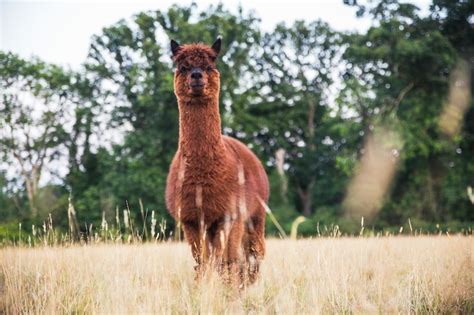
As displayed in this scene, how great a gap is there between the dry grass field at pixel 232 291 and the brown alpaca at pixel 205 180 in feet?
1.36

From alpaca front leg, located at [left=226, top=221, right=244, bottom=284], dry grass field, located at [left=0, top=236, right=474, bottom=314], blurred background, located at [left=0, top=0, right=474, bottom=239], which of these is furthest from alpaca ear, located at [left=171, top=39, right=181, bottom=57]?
blurred background, located at [left=0, top=0, right=474, bottom=239]

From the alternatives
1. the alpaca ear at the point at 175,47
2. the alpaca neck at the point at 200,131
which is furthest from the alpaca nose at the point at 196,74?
the alpaca ear at the point at 175,47

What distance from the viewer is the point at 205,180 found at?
425cm

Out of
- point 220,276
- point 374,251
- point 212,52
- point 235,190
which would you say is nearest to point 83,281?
point 220,276

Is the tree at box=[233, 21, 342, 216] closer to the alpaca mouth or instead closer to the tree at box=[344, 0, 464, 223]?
the tree at box=[344, 0, 464, 223]

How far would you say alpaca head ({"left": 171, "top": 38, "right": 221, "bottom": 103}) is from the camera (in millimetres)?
4461

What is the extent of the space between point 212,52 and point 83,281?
2.83m

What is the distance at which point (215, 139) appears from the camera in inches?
177

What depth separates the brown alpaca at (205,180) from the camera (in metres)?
4.27

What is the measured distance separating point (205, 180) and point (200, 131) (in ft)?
1.81

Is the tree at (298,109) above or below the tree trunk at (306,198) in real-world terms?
above

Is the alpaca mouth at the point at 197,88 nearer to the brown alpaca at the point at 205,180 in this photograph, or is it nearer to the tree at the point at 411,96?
the brown alpaca at the point at 205,180

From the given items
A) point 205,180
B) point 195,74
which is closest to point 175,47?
point 195,74

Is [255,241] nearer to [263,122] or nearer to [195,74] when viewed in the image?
[195,74]
